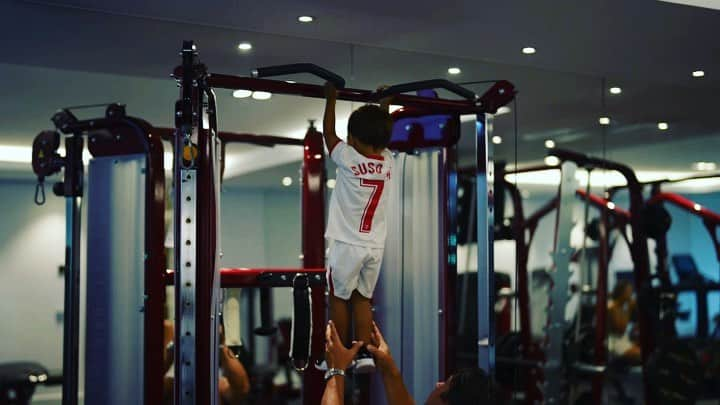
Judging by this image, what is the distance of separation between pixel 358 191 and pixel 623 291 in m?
3.30

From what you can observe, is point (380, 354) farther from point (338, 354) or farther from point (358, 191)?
point (358, 191)

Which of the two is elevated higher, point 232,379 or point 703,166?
point 703,166

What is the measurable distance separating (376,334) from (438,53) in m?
2.12

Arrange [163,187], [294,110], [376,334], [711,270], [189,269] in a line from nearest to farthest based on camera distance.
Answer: [189,269] → [376,334] → [163,187] → [294,110] → [711,270]

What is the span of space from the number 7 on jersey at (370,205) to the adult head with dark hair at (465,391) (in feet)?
2.50

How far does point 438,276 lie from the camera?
4594 mm

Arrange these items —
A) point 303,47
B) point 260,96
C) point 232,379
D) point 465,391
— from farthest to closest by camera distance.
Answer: point 303,47 → point 260,96 → point 232,379 → point 465,391

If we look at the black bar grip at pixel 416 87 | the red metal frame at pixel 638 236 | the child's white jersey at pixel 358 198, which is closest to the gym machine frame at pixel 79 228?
the child's white jersey at pixel 358 198

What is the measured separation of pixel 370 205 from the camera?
145 inches

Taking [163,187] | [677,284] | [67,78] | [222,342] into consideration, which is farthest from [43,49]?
[677,284]

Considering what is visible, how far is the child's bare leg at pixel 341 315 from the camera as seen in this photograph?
3.85m

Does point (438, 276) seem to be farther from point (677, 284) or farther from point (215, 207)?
point (677, 284)

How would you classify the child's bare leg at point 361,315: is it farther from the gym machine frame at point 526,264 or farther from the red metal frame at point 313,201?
the gym machine frame at point 526,264

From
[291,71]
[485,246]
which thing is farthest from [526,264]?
[291,71]
